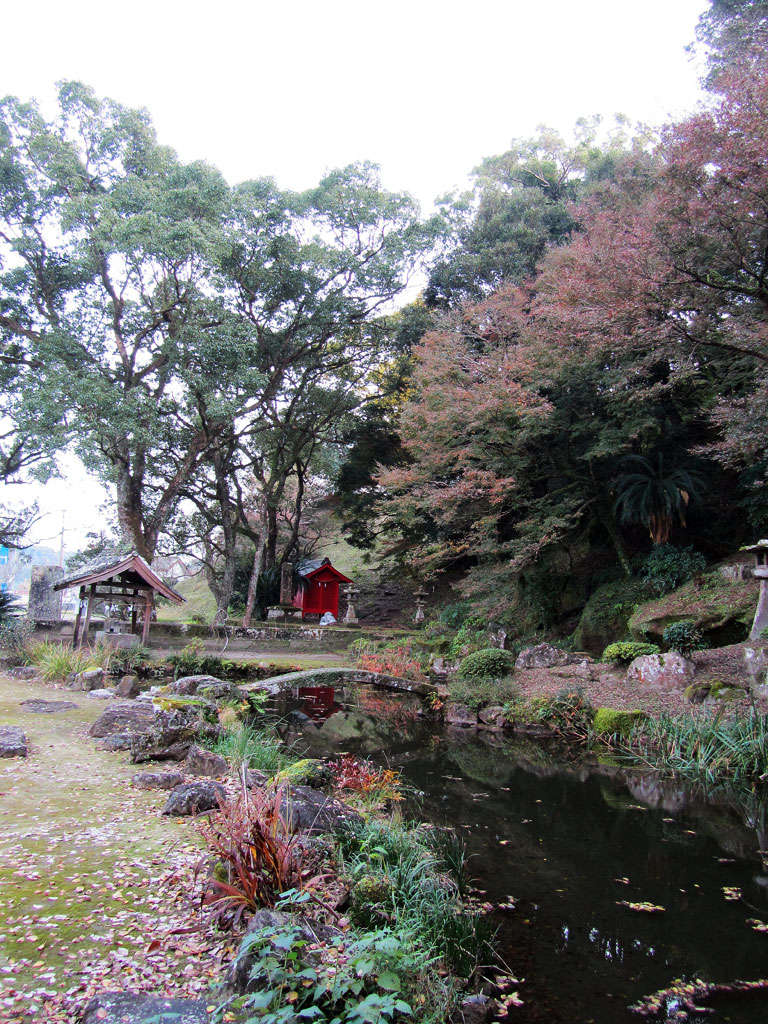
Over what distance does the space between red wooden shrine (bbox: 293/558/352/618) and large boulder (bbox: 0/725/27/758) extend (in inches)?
626

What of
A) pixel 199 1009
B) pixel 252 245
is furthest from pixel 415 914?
pixel 252 245

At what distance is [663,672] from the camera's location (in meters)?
9.67

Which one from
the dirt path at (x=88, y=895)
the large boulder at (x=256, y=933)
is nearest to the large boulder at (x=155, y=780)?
the dirt path at (x=88, y=895)

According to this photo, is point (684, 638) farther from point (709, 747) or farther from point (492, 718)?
point (492, 718)

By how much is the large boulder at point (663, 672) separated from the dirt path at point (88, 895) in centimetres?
790

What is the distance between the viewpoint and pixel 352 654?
51.2 feet

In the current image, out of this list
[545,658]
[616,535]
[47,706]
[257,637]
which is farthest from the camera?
[257,637]

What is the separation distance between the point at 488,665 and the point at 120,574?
8.12 metres

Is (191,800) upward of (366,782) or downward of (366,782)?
upward

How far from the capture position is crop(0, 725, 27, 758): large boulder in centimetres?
576

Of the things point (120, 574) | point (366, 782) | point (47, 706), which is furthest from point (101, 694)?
point (366, 782)

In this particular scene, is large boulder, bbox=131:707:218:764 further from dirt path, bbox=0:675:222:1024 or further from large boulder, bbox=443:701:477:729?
large boulder, bbox=443:701:477:729

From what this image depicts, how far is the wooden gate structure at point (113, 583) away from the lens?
1238cm

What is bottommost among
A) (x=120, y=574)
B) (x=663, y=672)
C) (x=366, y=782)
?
(x=366, y=782)
